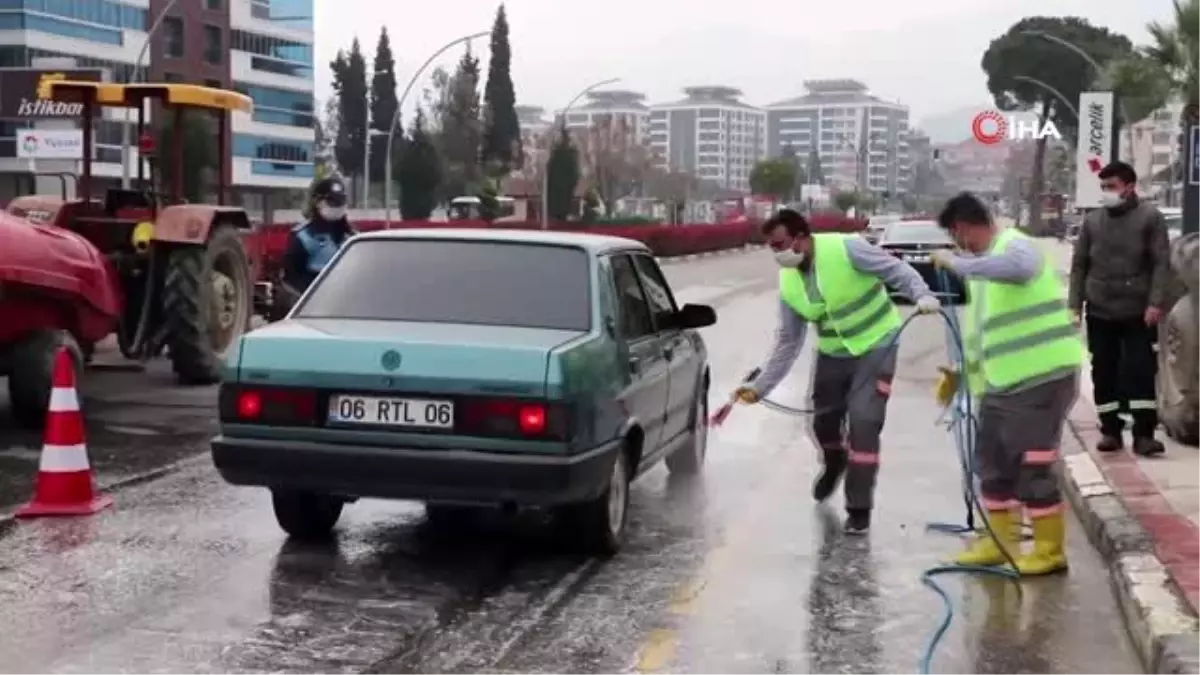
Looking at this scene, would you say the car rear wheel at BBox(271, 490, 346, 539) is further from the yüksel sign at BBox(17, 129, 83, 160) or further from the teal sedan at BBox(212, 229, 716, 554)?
the yüksel sign at BBox(17, 129, 83, 160)

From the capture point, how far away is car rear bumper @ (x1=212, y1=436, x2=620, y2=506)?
684 cm

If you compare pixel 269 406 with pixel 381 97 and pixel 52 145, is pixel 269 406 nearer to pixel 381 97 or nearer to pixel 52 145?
pixel 52 145

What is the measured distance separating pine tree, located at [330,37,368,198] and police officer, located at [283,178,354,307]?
99.4 meters

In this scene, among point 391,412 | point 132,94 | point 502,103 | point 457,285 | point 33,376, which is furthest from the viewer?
point 502,103

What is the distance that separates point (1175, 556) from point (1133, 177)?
3.34m

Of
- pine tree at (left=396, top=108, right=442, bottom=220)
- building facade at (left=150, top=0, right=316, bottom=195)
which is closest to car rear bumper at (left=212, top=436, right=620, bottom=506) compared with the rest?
pine tree at (left=396, top=108, right=442, bottom=220)

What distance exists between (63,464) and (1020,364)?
4734 millimetres

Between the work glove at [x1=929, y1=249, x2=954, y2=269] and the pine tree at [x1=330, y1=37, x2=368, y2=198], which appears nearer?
the work glove at [x1=929, y1=249, x2=954, y2=269]

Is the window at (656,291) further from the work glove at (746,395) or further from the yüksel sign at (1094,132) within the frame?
the yüksel sign at (1094,132)

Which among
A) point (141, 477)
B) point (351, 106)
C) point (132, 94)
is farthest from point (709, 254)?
point (351, 106)

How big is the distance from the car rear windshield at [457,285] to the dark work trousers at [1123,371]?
3.86 m

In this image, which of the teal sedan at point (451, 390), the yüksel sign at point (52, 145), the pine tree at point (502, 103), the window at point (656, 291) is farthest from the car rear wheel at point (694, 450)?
the pine tree at point (502, 103)

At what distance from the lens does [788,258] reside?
27.7 feet

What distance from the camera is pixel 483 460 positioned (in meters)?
6.85
